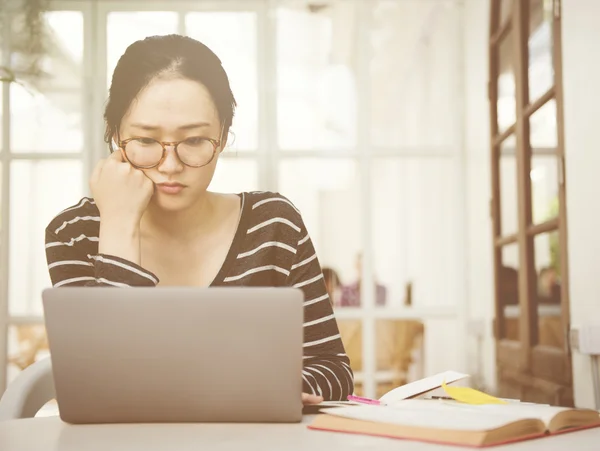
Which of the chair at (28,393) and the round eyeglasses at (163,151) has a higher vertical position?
the round eyeglasses at (163,151)

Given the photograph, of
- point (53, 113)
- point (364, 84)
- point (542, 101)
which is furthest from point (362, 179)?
point (53, 113)

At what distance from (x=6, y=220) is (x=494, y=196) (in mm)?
2175

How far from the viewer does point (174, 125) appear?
1.72 metres

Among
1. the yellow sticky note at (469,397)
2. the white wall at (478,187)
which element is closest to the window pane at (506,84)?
the white wall at (478,187)

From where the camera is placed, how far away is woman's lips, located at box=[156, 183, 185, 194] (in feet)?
5.57

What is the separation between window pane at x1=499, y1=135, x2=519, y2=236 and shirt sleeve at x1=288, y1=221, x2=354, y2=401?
55.8 inches

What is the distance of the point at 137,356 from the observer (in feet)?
2.82

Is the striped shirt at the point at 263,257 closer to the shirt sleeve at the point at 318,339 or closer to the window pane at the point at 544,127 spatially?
the shirt sleeve at the point at 318,339

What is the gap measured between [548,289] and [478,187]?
96cm

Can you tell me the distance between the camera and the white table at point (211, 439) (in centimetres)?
77

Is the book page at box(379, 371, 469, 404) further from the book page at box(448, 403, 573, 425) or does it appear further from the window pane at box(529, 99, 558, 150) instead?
the window pane at box(529, 99, 558, 150)

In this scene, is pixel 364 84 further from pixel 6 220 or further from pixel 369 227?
pixel 6 220

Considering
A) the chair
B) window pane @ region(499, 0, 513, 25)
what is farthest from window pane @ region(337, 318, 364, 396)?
the chair

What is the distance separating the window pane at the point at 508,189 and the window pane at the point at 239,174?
1111mm
